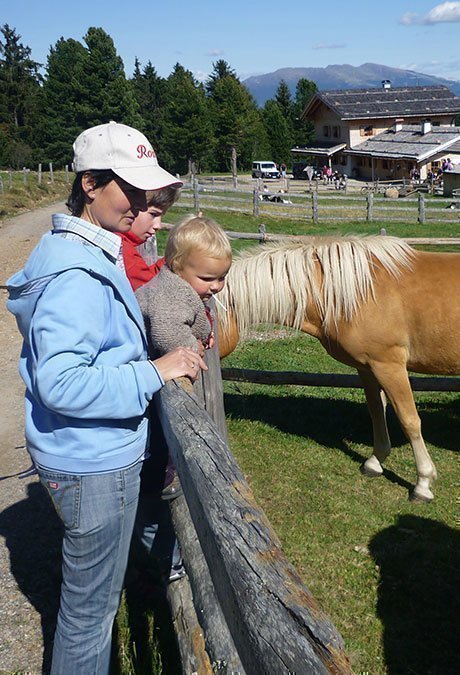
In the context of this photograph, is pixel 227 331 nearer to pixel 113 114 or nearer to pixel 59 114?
pixel 113 114

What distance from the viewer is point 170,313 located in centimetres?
250

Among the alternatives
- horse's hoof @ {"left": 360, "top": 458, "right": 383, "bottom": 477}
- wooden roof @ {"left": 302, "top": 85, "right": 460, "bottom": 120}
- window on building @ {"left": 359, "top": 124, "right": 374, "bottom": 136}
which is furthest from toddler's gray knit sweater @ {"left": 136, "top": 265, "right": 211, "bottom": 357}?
window on building @ {"left": 359, "top": 124, "right": 374, "bottom": 136}

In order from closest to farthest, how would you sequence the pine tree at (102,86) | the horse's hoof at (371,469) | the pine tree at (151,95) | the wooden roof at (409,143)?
the horse's hoof at (371,469), the wooden roof at (409,143), the pine tree at (102,86), the pine tree at (151,95)

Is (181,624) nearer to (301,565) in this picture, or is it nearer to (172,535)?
(172,535)

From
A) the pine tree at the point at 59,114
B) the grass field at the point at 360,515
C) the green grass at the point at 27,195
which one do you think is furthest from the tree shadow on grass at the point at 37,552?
the pine tree at the point at 59,114

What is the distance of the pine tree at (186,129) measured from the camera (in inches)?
2309

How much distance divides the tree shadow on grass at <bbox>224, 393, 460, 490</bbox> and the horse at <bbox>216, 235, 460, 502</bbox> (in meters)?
0.97

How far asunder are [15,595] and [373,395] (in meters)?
3.04

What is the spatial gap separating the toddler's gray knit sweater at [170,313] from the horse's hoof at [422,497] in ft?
9.19

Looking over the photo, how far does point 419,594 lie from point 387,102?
56.4 m

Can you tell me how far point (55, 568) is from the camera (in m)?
3.64

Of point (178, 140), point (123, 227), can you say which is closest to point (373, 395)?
point (123, 227)

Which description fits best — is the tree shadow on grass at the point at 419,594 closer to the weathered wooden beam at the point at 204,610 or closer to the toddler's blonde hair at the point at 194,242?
the weathered wooden beam at the point at 204,610

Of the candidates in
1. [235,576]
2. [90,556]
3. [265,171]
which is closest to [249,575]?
[235,576]
